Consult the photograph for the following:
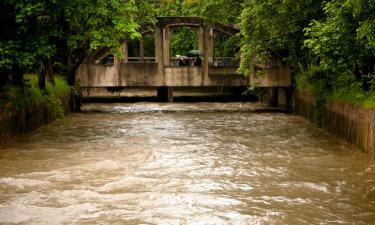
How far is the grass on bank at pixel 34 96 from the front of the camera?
17766 millimetres

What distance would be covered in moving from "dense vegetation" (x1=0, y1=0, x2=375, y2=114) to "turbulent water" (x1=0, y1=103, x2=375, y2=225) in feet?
8.08

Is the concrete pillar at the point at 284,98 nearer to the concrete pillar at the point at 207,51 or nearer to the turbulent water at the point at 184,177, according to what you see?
the concrete pillar at the point at 207,51

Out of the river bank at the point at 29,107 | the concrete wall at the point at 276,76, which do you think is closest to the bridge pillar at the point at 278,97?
the concrete wall at the point at 276,76

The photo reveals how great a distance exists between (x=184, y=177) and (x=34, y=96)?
1067cm

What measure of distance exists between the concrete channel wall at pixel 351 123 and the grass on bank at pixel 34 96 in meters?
11.5

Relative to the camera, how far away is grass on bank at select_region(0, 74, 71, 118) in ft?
58.3

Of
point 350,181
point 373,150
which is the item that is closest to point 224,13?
point 373,150

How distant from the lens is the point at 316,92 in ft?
73.9

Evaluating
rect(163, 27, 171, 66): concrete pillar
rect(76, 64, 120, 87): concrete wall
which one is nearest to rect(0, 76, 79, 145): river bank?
rect(76, 64, 120, 87): concrete wall

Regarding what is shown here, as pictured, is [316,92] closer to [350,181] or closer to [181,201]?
[350,181]

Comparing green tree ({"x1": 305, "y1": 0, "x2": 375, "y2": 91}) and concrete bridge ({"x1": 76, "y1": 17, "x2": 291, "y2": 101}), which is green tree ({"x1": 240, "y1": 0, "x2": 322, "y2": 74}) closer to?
green tree ({"x1": 305, "y1": 0, "x2": 375, "y2": 91})

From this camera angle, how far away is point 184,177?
12258 mm

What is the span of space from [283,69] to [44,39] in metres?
17.5

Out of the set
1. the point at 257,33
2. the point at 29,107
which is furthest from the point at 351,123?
the point at 29,107
